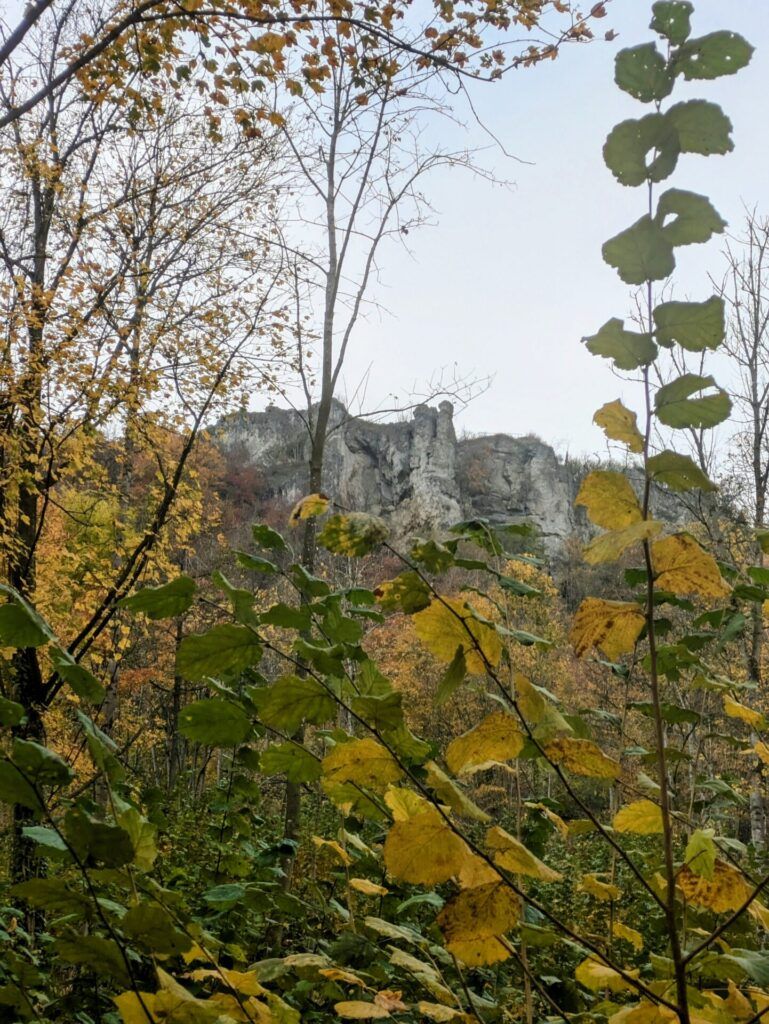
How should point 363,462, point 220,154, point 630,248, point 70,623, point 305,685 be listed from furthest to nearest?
point 363,462, point 70,623, point 220,154, point 305,685, point 630,248

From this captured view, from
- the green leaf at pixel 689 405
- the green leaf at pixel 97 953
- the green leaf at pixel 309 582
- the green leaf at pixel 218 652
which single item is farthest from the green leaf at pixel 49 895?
the green leaf at pixel 689 405

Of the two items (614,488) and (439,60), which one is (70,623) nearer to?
(439,60)

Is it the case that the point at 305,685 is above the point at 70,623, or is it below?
above

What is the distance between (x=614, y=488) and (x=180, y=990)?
2.27 feet

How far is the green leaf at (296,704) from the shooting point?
760mm

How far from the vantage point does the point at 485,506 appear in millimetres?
59000

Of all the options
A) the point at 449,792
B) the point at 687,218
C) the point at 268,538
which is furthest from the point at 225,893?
the point at 687,218

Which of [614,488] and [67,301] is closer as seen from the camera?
[614,488]

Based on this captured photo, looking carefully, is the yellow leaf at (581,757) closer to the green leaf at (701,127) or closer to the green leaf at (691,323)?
the green leaf at (691,323)

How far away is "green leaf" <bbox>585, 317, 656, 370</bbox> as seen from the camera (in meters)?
0.64

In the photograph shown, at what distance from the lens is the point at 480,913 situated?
1.96 feet

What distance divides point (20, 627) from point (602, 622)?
0.59 meters

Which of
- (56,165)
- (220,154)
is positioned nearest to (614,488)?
(56,165)

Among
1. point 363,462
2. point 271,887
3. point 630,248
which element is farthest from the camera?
point 363,462
